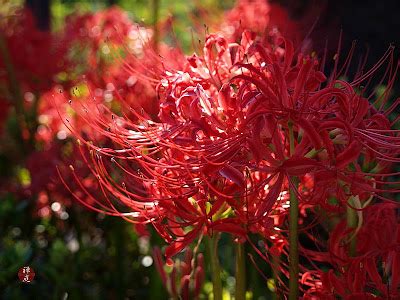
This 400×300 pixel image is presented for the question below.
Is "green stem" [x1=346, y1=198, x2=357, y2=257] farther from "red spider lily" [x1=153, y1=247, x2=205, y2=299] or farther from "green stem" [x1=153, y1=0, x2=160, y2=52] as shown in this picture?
"green stem" [x1=153, y1=0, x2=160, y2=52]

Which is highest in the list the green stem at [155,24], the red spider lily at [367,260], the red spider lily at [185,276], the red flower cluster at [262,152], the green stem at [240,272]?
the red flower cluster at [262,152]

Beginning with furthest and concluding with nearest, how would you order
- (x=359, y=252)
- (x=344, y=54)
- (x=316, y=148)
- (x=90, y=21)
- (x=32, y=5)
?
1. (x=32, y=5)
2. (x=344, y=54)
3. (x=90, y=21)
4. (x=359, y=252)
5. (x=316, y=148)

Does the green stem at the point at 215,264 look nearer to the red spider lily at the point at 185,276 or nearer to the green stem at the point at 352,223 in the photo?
the red spider lily at the point at 185,276

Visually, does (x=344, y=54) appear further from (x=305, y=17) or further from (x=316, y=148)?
(x=316, y=148)

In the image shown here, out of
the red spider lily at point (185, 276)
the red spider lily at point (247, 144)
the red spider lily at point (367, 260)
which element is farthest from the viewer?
the red spider lily at point (185, 276)

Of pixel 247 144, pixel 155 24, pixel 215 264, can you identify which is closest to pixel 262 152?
pixel 247 144

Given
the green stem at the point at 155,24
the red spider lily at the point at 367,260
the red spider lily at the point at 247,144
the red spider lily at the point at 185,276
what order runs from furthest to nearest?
the green stem at the point at 155,24, the red spider lily at the point at 185,276, the red spider lily at the point at 367,260, the red spider lily at the point at 247,144

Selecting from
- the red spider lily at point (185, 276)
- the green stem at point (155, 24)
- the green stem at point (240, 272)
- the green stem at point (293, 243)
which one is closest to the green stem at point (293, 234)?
the green stem at point (293, 243)

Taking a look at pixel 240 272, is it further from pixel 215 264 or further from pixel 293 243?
pixel 293 243

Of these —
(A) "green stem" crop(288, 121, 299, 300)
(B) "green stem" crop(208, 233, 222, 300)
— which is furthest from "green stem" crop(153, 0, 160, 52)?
(A) "green stem" crop(288, 121, 299, 300)

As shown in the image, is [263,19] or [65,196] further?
[263,19]

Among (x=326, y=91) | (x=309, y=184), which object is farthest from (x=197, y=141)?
(x=309, y=184)
